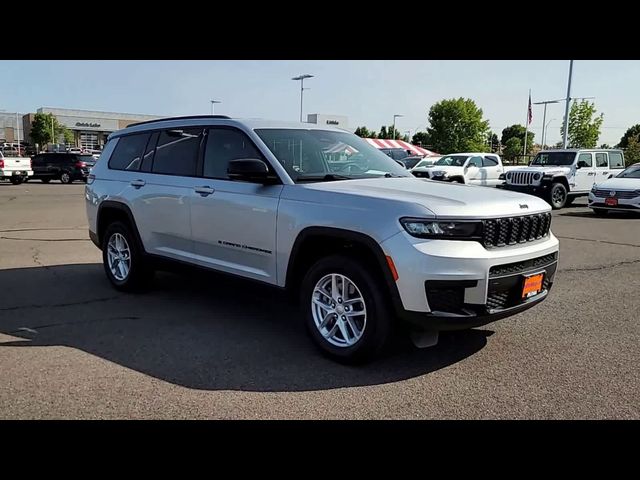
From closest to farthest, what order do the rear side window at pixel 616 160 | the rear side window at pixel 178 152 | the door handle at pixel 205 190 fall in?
the door handle at pixel 205 190 < the rear side window at pixel 178 152 < the rear side window at pixel 616 160

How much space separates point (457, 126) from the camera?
65.4 meters

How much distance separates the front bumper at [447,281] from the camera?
145 inches

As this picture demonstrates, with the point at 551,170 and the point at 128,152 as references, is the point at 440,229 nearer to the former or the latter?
the point at 128,152

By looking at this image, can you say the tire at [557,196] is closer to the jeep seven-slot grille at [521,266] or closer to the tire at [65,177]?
the jeep seven-slot grille at [521,266]

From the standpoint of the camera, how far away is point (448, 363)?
4.25m

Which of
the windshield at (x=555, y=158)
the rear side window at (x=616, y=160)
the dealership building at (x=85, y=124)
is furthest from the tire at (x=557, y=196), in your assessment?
the dealership building at (x=85, y=124)

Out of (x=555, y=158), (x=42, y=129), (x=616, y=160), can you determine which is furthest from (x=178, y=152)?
(x=42, y=129)

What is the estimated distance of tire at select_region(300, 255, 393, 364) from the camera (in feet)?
12.8

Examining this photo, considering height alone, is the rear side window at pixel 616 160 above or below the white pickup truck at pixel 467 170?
above

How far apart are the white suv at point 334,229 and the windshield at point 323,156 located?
0.02m

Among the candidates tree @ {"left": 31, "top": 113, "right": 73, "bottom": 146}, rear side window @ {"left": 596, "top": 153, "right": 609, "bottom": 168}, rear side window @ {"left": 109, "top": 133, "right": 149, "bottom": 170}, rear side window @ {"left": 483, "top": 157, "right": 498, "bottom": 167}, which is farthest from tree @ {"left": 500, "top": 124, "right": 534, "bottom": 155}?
rear side window @ {"left": 109, "top": 133, "right": 149, "bottom": 170}

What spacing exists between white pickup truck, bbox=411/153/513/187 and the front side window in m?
16.5

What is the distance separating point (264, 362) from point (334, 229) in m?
1.17

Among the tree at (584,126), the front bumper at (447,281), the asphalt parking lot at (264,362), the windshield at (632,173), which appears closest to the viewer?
the asphalt parking lot at (264,362)
